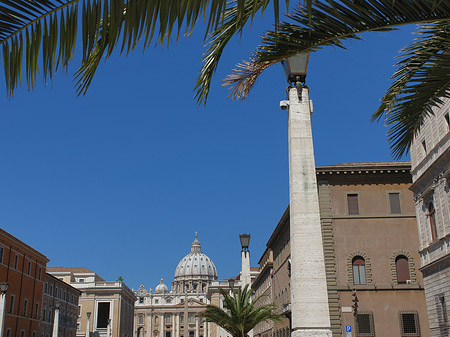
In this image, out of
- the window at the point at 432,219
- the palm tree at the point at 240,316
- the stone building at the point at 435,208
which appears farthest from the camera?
the palm tree at the point at 240,316

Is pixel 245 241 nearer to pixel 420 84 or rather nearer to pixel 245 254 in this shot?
pixel 245 254

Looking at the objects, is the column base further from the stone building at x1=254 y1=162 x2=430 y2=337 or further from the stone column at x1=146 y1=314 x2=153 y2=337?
the stone column at x1=146 y1=314 x2=153 y2=337

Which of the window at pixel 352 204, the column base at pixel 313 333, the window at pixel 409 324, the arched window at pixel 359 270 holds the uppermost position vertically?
the window at pixel 352 204

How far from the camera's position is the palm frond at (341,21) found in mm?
5160

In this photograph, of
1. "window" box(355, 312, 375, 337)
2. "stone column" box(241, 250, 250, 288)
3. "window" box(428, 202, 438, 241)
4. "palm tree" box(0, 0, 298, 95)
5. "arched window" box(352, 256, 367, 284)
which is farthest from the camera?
"stone column" box(241, 250, 250, 288)

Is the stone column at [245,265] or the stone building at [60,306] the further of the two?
the stone building at [60,306]

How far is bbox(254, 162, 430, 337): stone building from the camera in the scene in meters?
30.4

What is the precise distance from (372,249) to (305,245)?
2357 centimetres

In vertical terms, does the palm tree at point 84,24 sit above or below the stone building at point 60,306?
below

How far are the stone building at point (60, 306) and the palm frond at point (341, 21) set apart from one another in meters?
50.6

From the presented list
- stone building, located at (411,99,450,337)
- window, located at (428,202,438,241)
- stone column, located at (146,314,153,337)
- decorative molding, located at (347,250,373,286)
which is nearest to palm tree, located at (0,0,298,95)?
stone building, located at (411,99,450,337)

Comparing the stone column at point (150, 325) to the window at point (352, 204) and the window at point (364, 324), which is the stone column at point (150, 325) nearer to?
the window at point (352, 204)

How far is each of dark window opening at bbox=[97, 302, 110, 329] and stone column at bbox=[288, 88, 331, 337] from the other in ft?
347

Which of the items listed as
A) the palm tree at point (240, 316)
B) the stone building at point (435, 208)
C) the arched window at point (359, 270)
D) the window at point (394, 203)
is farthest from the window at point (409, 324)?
the palm tree at point (240, 316)
